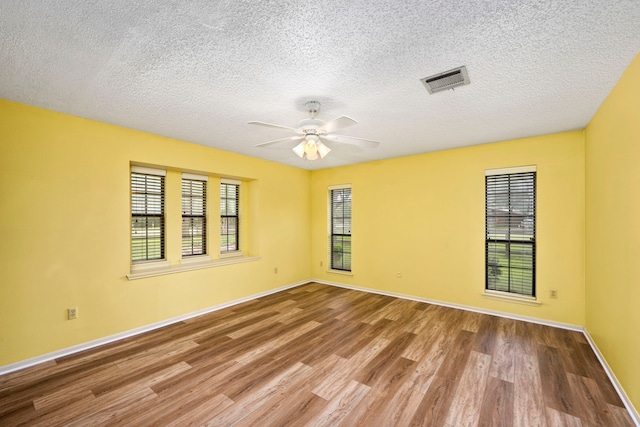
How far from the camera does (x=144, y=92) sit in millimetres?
2361

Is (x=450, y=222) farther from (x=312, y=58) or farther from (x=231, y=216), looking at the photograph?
(x=231, y=216)

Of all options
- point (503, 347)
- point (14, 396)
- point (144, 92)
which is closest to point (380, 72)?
point (144, 92)

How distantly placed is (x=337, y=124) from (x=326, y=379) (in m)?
2.29

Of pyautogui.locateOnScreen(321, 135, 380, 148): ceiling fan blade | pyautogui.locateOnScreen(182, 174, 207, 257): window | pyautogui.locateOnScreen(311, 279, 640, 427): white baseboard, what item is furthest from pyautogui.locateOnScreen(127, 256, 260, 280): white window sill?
pyautogui.locateOnScreen(321, 135, 380, 148): ceiling fan blade

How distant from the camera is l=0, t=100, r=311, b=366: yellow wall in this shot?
2549 mm

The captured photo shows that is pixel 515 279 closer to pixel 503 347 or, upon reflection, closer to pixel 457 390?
pixel 503 347

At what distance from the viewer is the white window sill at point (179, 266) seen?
345 cm

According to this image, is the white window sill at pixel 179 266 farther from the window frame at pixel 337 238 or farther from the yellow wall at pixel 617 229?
the yellow wall at pixel 617 229

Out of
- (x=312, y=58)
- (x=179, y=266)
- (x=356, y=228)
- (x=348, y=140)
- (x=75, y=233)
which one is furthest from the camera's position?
(x=356, y=228)

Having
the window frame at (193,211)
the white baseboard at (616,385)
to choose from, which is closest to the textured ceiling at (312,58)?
the window frame at (193,211)

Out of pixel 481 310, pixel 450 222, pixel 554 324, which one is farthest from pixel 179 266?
pixel 554 324

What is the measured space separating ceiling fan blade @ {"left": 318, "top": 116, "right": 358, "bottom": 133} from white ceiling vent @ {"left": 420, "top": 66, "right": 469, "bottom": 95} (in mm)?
708

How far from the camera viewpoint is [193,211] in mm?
4344

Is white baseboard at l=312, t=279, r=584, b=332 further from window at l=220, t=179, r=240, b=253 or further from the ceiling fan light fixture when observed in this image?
the ceiling fan light fixture
